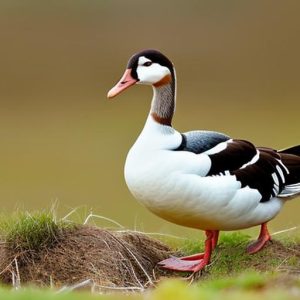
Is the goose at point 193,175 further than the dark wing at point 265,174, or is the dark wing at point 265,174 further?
the dark wing at point 265,174

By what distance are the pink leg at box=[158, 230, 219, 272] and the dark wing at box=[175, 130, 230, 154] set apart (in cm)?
68

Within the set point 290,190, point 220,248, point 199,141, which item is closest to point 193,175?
point 199,141

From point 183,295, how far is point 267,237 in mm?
3802

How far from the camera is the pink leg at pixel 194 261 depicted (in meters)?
8.43

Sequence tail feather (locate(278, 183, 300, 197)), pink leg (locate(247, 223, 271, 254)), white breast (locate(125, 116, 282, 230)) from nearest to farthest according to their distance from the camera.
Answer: white breast (locate(125, 116, 282, 230)) < pink leg (locate(247, 223, 271, 254)) < tail feather (locate(278, 183, 300, 197))

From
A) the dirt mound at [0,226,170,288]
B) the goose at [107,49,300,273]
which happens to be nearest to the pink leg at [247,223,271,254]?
the goose at [107,49,300,273]

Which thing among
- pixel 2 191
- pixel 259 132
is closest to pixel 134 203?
pixel 2 191

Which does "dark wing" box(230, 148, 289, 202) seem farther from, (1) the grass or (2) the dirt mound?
(2) the dirt mound

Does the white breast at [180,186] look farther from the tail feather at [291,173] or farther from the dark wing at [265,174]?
the tail feather at [291,173]

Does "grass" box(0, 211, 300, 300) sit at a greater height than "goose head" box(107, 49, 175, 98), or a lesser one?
lesser

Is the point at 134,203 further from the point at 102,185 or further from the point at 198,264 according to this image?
the point at 198,264

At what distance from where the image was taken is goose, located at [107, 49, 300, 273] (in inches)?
314

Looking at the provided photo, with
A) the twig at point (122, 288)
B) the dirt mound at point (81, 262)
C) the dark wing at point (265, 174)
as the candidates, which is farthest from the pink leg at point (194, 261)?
the twig at point (122, 288)

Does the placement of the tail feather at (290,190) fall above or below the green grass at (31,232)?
above
